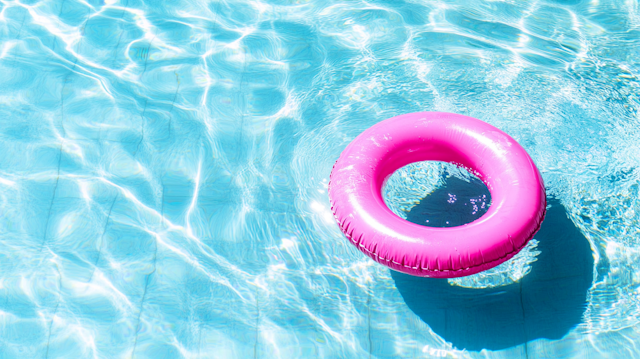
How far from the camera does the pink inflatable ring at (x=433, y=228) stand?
2.54m

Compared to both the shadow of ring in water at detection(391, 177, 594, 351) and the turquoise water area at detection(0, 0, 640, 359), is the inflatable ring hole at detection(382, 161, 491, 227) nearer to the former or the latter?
the turquoise water area at detection(0, 0, 640, 359)

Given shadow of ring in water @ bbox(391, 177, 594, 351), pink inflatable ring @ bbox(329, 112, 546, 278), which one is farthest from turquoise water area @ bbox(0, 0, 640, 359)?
pink inflatable ring @ bbox(329, 112, 546, 278)

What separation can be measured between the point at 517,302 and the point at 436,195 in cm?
83

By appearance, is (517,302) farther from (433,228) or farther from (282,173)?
(282,173)

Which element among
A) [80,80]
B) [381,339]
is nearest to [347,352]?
[381,339]

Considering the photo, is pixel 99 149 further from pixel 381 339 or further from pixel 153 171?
pixel 381 339

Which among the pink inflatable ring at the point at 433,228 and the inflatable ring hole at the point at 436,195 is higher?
the pink inflatable ring at the point at 433,228

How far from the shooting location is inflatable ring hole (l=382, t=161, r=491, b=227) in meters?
3.36

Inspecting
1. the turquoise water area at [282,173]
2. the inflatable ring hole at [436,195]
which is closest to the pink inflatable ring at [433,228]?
the inflatable ring hole at [436,195]

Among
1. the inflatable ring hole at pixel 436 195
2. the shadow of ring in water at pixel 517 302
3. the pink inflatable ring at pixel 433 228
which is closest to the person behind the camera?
the pink inflatable ring at pixel 433 228

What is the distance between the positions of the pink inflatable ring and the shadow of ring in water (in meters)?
0.57

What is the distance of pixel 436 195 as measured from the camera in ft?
11.3

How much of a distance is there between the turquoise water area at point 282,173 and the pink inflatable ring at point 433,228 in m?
0.57

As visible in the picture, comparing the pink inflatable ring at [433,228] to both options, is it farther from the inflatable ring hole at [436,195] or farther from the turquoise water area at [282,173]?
the turquoise water area at [282,173]
